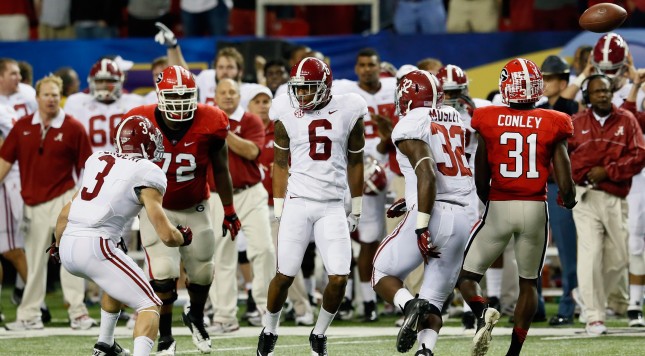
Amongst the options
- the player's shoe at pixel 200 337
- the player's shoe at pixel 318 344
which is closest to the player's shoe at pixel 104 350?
the player's shoe at pixel 200 337

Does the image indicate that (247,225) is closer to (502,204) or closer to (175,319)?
(175,319)

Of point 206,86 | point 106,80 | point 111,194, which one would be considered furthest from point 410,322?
point 206,86

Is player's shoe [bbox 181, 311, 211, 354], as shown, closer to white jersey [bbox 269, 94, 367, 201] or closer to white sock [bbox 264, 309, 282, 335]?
white sock [bbox 264, 309, 282, 335]

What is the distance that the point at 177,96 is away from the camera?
8195 mm

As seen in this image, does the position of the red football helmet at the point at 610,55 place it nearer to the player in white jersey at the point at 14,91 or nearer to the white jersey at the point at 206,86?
the white jersey at the point at 206,86

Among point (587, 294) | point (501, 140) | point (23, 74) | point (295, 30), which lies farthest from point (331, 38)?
point (501, 140)

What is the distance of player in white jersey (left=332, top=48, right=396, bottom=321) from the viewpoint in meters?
10.7

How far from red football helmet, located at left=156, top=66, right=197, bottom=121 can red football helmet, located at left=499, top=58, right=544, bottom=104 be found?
6.49 feet

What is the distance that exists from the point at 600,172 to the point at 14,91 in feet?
17.0

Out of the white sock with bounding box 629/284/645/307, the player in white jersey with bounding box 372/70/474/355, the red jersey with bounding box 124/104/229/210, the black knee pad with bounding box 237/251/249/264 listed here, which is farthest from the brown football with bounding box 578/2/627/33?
the black knee pad with bounding box 237/251/249/264

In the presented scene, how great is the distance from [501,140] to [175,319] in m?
Result: 4.25

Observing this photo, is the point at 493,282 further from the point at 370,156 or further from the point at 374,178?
the point at 370,156

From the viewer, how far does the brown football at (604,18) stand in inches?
336

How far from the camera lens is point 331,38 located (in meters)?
12.7
